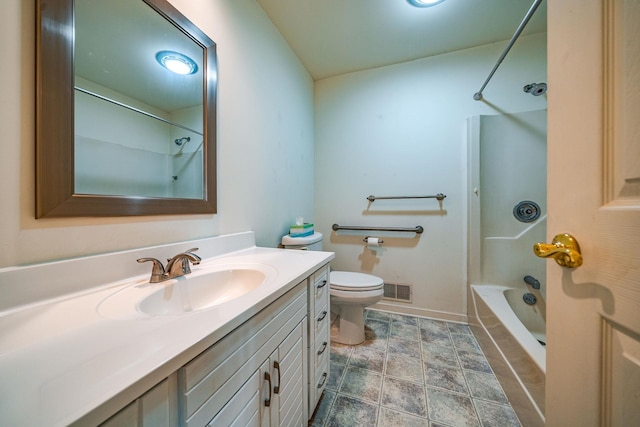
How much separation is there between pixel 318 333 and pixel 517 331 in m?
1.06

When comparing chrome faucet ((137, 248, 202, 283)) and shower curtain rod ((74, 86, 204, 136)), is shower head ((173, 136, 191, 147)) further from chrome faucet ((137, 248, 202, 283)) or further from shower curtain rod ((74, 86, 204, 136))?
chrome faucet ((137, 248, 202, 283))

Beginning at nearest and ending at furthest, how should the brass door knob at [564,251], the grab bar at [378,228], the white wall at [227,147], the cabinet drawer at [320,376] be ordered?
the brass door knob at [564,251] → the white wall at [227,147] → the cabinet drawer at [320,376] → the grab bar at [378,228]

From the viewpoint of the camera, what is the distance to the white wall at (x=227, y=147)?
1.73 feet

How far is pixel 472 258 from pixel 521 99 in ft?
4.22

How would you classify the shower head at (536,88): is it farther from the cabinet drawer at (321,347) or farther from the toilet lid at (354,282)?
the cabinet drawer at (321,347)

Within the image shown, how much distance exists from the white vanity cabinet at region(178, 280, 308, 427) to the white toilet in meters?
0.63

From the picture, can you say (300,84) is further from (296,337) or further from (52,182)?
(296,337)

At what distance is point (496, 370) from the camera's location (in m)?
1.24

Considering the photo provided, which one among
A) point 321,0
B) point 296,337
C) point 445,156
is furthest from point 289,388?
point 321,0

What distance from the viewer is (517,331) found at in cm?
114

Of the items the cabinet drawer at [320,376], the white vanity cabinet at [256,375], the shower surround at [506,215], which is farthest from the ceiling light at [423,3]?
the cabinet drawer at [320,376]

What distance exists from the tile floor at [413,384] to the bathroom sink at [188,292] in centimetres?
75

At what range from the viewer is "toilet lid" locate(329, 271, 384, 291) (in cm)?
146

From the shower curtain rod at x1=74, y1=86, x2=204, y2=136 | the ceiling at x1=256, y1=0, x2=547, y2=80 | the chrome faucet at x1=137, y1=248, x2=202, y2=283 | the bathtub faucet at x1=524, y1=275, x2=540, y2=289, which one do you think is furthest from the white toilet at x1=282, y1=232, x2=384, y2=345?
the ceiling at x1=256, y1=0, x2=547, y2=80
